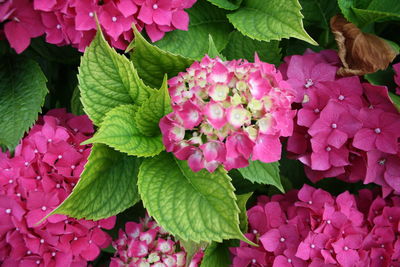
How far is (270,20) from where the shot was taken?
3.08 feet

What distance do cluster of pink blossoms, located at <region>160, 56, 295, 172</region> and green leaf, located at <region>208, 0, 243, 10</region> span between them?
0.24 meters

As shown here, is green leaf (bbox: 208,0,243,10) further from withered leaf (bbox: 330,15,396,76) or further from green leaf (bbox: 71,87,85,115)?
green leaf (bbox: 71,87,85,115)

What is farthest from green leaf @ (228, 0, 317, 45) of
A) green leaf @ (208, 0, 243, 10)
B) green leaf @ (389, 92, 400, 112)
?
green leaf @ (389, 92, 400, 112)

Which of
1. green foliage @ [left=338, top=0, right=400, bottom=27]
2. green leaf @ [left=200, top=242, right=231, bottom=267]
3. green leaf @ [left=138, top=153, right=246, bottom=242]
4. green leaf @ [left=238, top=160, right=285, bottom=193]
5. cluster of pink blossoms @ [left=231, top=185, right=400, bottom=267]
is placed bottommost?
green leaf @ [left=200, top=242, right=231, bottom=267]

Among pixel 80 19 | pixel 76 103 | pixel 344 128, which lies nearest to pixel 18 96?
pixel 76 103

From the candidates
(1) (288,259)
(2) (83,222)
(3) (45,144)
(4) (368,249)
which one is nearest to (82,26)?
(3) (45,144)

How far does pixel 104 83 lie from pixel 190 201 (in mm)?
241

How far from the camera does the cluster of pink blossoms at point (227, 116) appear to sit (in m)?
0.69

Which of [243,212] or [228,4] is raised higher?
[228,4]

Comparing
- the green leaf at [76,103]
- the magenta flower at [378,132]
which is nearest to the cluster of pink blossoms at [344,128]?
the magenta flower at [378,132]

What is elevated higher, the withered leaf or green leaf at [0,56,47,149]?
the withered leaf

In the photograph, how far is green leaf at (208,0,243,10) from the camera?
37.7 inches

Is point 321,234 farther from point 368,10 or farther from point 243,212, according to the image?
point 368,10

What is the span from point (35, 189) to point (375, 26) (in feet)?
2.70
